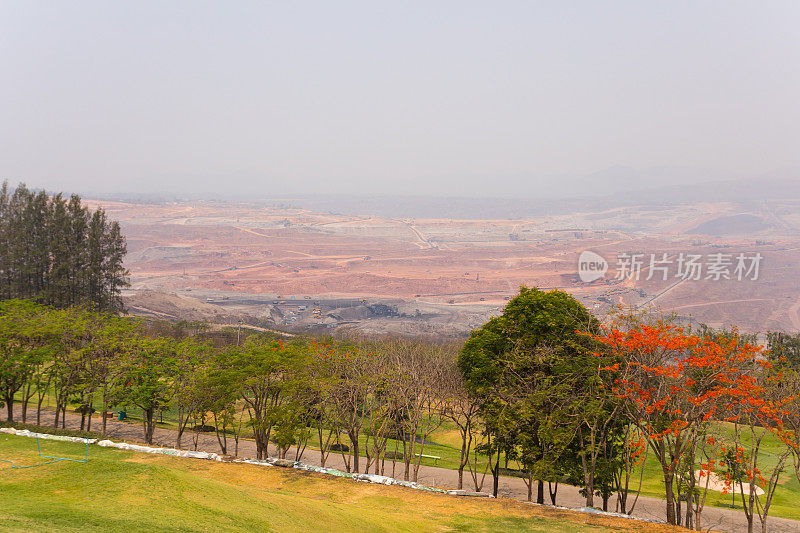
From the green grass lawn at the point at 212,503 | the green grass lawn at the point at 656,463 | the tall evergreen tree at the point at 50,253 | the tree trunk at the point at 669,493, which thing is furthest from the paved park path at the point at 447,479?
the tall evergreen tree at the point at 50,253

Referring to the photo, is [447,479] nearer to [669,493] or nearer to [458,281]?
[669,493]

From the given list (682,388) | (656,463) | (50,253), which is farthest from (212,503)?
(50,253)

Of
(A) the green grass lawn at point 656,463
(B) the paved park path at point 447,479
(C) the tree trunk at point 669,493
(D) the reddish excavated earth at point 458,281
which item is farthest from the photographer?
(D) the reddish excavated earth at point 458,281

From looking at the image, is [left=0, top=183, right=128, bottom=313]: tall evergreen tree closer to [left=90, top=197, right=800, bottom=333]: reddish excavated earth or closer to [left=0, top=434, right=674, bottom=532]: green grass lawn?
[left=0, top=434, right=674, bottom=532]: green grass lawn

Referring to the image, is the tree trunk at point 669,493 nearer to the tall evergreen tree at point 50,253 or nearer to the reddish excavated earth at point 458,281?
the tall evergreen tree at point 50,253

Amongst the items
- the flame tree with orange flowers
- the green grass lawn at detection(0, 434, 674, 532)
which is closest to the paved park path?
the flame tree with orange flowers

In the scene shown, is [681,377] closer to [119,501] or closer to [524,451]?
[524,451]
